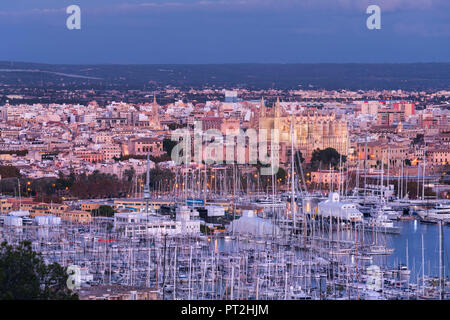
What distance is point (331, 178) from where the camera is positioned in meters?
21.0

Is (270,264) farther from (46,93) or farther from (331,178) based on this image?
(46,93)

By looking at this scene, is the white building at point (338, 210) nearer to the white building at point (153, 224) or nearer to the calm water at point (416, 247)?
the calm water at point (416, 247)

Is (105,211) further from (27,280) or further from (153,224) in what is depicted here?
(27,280)

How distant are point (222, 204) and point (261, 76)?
5042cm

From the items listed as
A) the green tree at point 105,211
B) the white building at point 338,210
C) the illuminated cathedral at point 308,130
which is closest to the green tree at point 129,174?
the green tree at point 105,211

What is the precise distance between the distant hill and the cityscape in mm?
13587

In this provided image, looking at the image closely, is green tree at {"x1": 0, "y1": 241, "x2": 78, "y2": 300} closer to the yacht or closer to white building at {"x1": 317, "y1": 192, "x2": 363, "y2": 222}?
the yacht

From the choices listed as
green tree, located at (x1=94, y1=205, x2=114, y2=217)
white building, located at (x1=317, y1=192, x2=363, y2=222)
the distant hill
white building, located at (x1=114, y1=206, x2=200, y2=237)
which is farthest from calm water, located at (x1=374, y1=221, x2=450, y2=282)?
the distant hill

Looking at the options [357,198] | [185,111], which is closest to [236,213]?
[357,198]

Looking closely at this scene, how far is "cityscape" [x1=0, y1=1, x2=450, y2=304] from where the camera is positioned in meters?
8.93

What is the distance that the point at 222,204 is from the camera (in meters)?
16.6

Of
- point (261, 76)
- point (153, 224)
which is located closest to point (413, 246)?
point (153, 224)

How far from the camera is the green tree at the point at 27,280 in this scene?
532 cm

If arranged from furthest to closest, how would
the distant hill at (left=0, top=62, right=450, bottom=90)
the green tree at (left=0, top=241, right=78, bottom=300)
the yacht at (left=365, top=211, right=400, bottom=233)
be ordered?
the distant hill at (left=0, top=62, right=450, bottom=90)
the yacht at (left=365, top=211, right=400, bottom=233)
the green tree at (left=0, top=241, right=78, bottom=300)
